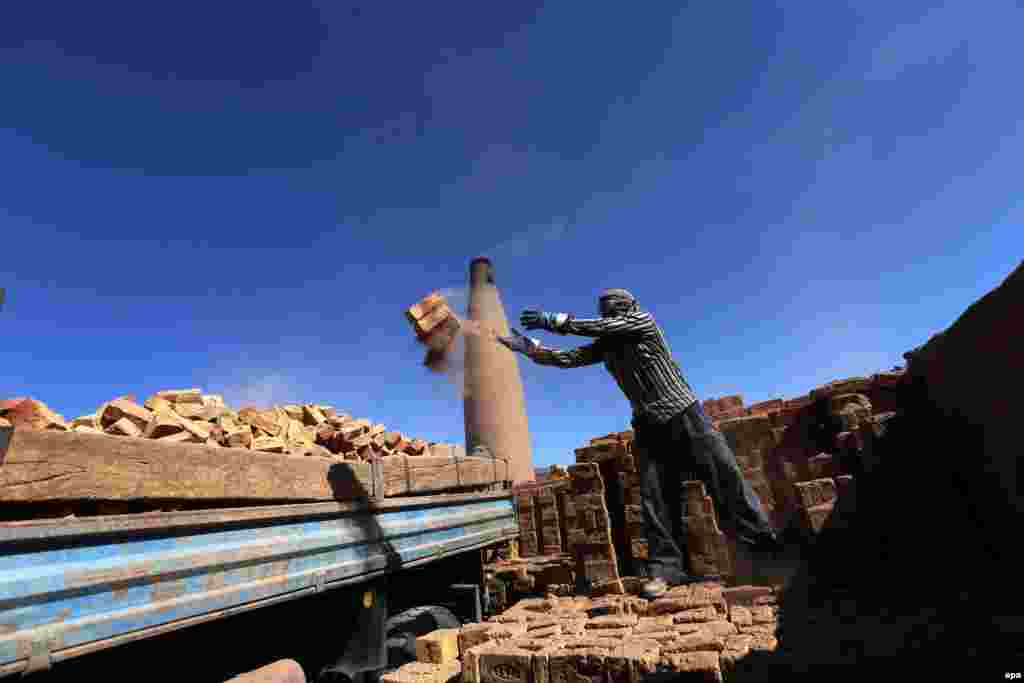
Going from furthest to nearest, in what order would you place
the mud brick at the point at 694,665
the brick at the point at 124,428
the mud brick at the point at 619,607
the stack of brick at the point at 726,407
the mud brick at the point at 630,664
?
the stack of brick at the point at 726,407 < the brick at the point at 124,428 < the mud brick at the point at 619,607 < the mud brick at the point at 630,664 < the mud brick at the point at 694,665

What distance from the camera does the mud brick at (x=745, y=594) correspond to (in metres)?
3.24

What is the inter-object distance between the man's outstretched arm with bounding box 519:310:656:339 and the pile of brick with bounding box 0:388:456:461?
1.69 meters

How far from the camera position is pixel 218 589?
7.28ft

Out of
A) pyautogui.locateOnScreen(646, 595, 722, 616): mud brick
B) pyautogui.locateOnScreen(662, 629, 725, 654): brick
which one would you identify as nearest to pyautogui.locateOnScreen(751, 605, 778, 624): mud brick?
pyautogui.locateOnScreen(646, 595, 722, 616): mud brick

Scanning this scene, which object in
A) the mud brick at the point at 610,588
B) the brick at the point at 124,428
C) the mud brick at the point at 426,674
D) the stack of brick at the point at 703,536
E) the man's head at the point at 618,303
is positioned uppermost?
the man's head at the point at 618,303

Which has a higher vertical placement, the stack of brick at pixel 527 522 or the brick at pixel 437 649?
the stack of brick at pixel 527 522

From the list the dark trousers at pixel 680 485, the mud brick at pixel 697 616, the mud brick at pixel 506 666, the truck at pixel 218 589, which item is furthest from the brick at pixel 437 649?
the dark trousers at pixel 680 485

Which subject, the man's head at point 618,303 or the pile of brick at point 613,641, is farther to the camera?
the man's head at point 618,303

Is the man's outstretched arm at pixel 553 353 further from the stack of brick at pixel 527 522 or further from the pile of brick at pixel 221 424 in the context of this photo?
the stack of brick at pixel 527 522

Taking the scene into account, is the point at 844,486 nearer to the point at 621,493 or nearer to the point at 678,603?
the point at 678,603

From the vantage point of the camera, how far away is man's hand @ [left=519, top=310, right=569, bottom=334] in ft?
13.5

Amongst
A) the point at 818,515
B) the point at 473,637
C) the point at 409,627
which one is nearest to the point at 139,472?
the point at 473,637

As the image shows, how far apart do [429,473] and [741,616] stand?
8.02ft

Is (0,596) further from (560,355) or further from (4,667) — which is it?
(560,355)
